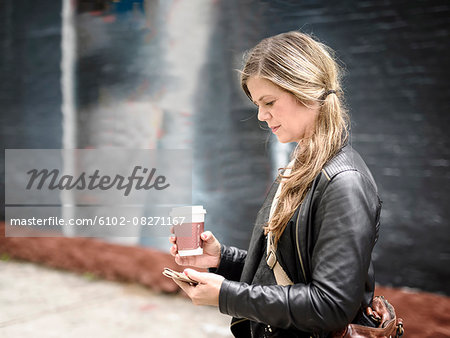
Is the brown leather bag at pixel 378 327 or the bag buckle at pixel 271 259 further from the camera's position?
the bag buckle at pixel 271 259

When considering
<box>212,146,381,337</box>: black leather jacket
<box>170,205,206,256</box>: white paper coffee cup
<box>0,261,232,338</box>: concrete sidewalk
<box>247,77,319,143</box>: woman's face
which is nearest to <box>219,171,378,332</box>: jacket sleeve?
<box>212,146,381,337</box>: black leather jacket

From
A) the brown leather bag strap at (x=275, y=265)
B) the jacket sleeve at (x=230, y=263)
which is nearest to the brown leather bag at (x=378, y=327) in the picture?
the brown leather bag strap at (x=275, y=265)

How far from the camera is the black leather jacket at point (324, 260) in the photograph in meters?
1.23

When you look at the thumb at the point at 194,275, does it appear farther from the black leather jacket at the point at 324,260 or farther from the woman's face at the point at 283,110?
the woman's face at the point at 283,110

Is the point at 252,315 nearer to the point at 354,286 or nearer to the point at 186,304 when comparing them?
the point at 354,286

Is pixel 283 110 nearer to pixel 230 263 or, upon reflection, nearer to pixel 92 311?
pixel 230 263

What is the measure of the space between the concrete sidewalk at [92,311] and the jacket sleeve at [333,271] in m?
2.45

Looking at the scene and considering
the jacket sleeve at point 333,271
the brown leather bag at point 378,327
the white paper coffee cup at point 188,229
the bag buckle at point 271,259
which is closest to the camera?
the jacket sleeve at point 333,271

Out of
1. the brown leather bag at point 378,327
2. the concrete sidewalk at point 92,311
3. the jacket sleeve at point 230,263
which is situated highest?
the brown leather bag at point 378,327

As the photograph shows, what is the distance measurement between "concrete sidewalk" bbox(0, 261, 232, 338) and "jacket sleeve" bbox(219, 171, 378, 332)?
8.05 feet

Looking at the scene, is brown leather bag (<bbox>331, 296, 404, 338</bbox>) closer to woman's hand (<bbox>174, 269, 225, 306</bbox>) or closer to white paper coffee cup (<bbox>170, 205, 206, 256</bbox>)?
woman's hand (<bbox>174, 269, 225, 306</bbox>)

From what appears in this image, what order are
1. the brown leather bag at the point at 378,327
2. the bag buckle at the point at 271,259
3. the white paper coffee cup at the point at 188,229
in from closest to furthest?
the brown leather bag at the point at 378,327, the bag buckle at the point at 271,259, the white paper coffee cup at the point at 188,229

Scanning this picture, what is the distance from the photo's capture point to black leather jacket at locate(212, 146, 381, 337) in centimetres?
123

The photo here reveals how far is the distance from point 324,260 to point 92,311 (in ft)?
10.8
